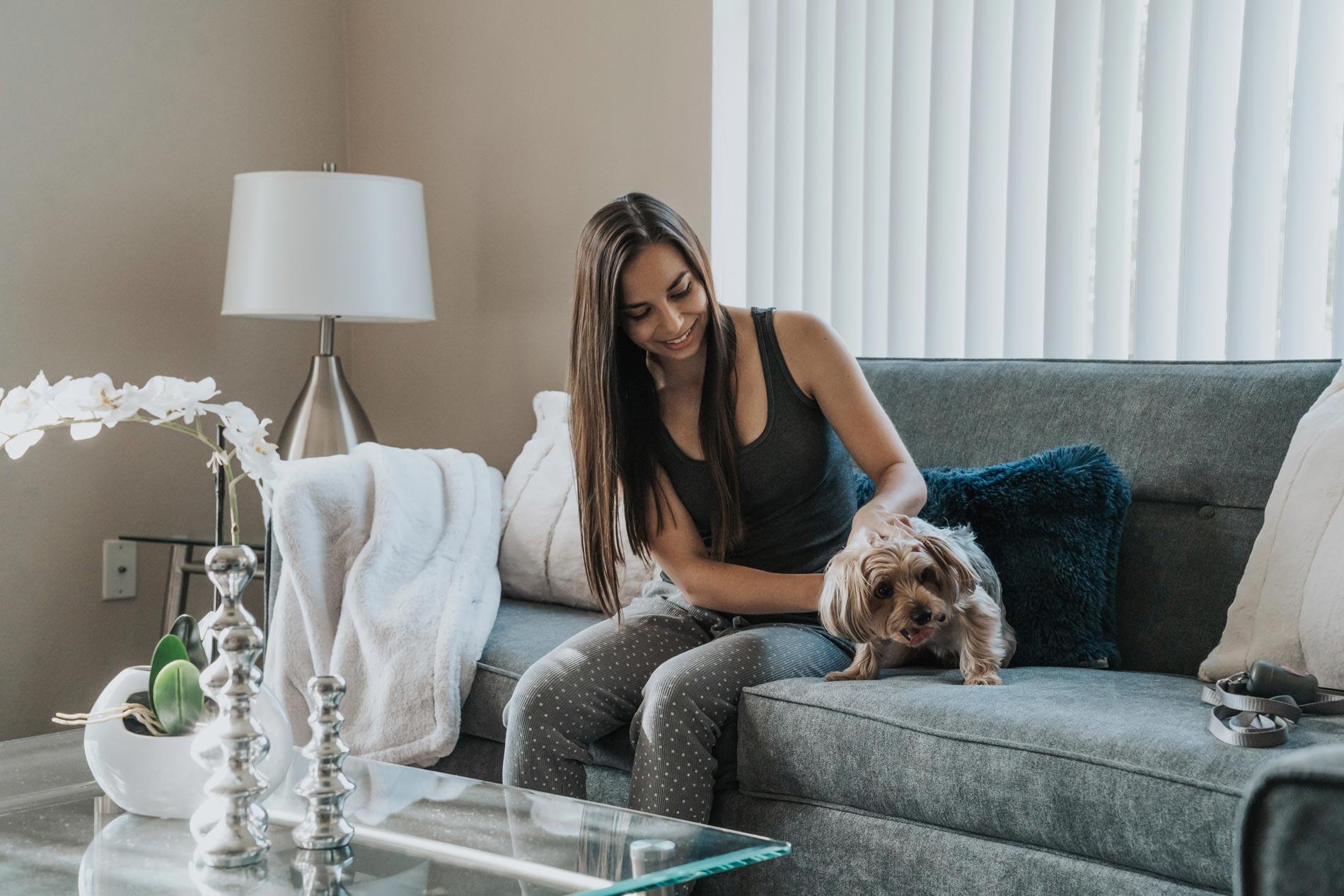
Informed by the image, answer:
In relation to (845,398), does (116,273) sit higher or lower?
higher

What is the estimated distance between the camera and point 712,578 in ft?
6.09

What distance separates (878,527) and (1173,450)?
1.92ft

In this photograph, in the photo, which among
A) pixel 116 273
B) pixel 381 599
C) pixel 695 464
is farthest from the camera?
pixel 116 273

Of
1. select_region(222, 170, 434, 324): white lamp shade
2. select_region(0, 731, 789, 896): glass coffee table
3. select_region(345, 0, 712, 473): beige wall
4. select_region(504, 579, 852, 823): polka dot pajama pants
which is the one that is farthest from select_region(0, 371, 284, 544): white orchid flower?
select_region(345, 0, 712, 473): beige wall

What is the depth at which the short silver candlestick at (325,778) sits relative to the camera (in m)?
1.12

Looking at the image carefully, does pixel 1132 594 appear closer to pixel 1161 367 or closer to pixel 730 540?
pixel 1161 367

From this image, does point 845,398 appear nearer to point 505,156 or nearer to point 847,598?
point 847,598

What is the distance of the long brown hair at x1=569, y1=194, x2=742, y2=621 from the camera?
1867 mm

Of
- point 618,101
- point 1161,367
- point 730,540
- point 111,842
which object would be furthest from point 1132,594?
point 618,101

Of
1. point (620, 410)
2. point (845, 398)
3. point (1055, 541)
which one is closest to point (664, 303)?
point (620, 410)

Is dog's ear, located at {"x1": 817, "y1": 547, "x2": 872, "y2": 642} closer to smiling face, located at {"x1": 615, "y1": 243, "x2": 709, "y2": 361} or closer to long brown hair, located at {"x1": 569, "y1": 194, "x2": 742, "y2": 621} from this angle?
long brown hair, located at {"x1": 569, "y1": 194, "x2": 742, "y2": 621}

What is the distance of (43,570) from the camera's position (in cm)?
304

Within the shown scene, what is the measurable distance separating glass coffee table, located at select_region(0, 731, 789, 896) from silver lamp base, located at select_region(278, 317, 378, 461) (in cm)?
170

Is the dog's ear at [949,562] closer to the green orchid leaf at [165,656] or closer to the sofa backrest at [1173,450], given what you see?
the sofa backrest at [1173,450]
